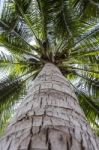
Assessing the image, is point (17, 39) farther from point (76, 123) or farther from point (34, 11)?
point (76, 123)

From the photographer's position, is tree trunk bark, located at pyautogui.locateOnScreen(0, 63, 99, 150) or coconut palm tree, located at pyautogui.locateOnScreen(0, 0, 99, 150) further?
coconut palm tree, located at pyautogui.locateOnScreen(0, 0, 99, 150)

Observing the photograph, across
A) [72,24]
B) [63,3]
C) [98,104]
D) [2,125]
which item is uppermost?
[63,3]

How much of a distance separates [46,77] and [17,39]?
4.18m

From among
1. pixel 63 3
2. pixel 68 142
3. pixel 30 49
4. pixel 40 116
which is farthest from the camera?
pixel 30 49

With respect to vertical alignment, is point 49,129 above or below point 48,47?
below

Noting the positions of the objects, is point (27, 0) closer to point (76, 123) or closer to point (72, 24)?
point (72, 24)

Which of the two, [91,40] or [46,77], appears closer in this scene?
[46,77]

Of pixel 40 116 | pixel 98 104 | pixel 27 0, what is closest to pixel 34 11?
pixel 27 0

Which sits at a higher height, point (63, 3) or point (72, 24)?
point (63, 3)

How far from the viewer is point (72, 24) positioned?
7422 mm

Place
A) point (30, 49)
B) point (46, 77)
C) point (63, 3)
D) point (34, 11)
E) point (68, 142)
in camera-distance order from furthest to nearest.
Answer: point (30, 49) → point (34, 11) → point (63, 3) → point (46, 77) → point (68, 142)

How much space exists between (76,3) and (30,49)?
1.85 m

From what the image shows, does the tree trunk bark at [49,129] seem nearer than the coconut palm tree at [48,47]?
Yes

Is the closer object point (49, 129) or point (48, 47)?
point (49, 129)
